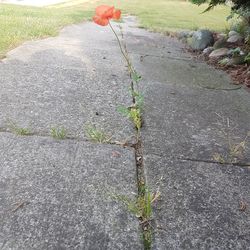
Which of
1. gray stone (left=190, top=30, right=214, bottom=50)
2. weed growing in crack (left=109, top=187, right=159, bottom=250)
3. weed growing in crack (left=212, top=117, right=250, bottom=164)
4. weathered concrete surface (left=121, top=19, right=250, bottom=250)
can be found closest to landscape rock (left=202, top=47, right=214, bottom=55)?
gray stone (left=190, top=30, right=214, bottom=50)

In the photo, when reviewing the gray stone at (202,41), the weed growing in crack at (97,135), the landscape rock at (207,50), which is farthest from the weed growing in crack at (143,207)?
the gray stone at (202,41)

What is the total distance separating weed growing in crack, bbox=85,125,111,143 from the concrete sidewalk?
5cm

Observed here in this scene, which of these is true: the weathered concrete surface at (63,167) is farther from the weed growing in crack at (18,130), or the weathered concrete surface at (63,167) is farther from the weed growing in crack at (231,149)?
the weed growing in crack at (231,149)

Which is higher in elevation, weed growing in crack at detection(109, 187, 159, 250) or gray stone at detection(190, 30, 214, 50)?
weed growing in crack at detection(109, 187, 159, 250)

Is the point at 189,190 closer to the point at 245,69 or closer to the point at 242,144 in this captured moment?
the point at 242,144

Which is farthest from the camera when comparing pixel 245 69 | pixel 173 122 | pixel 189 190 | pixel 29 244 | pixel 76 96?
pixel 245 69

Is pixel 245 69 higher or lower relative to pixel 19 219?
lower

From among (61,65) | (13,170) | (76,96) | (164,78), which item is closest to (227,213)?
(13,170)

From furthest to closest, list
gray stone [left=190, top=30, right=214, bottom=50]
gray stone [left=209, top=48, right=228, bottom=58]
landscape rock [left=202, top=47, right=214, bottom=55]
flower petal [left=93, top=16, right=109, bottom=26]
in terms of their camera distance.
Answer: gray stone [left=190, top=30, right=214, bottom=50], landscape rock [left=202, top=47, right=214, bottom=55], gray stone [left=209, top=48, right=228, bottom=58], flower petal [left=93, top=16, right=109, bottom=26]

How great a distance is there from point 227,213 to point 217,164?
50 centimetres

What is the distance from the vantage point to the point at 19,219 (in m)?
1.57

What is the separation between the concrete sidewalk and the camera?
1.56 m

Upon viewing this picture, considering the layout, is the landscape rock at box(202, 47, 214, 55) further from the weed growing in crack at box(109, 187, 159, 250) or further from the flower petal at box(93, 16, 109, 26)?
the weed growing in crack at box(109, 187, 159, 250)

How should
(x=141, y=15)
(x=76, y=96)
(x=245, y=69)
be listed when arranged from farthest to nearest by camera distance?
(x=141, y=15)
(x=245, y=69)
(x=76, y=96)
